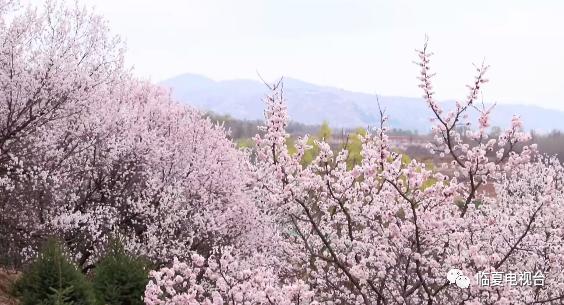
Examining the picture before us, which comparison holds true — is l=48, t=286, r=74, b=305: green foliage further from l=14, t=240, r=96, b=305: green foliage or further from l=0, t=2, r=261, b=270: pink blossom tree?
l=0, t=2, r=261, b=270: pink blossom tree

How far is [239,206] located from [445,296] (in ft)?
24.8

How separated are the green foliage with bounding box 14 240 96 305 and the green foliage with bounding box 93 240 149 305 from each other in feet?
1.86

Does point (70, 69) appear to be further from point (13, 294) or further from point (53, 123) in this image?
point (13, 294)

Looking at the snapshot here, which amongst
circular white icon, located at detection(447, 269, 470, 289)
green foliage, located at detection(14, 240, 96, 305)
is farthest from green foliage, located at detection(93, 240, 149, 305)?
circular white icon, located at detection(447, 269, 470, 289)

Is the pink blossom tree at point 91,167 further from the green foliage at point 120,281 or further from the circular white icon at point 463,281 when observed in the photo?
the circular white icon at point 463,281

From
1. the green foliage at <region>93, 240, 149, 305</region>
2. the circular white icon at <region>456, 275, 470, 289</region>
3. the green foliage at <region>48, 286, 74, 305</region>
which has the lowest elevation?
the green foliage at <region>93, 240, 149, 305</region>

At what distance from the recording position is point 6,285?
13.6 m

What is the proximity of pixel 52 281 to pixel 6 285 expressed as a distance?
410 centimetres

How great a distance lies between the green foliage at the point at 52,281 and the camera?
33.0ft

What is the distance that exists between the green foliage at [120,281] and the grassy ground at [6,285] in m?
2.72

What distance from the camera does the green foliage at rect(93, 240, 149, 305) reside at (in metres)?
10.8

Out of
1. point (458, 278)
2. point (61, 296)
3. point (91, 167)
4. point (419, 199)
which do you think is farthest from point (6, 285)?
point (458, 278)

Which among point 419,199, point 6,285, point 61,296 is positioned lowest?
point 6,285

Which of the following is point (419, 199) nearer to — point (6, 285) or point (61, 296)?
point (61, 296)
